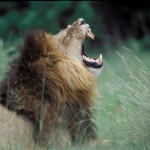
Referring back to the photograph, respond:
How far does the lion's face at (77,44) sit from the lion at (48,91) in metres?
Result: 0.06

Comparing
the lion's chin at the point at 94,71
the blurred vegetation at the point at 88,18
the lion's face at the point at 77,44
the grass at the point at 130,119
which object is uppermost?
the blurred vegetation at the point at 88,18

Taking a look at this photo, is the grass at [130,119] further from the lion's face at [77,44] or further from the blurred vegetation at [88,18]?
the blurred vegetation at [88,18]

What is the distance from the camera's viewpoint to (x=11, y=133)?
591 cm

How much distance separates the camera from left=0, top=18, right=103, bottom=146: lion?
6047mm

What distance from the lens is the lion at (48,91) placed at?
605 centimetres

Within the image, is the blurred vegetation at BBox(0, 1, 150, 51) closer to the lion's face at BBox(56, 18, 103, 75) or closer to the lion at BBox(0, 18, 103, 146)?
the lion's face at BBox(56, 18, 103, 75)

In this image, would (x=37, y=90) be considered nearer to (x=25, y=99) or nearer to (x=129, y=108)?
(x=25, y=99)

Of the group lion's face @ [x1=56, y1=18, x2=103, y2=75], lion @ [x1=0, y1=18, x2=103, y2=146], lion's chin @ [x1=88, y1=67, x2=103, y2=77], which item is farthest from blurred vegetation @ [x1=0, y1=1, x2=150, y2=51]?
lion @ [x1=0, y1=18, x2=103, y2=146]

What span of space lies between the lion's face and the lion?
60mm

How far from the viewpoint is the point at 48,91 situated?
20.2ft

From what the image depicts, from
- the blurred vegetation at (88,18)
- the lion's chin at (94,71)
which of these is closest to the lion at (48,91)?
the lion's chin at (94,71)

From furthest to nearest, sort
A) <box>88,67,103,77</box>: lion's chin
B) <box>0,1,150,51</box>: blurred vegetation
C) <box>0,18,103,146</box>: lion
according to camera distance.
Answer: <box>0,1,150,51</box>: blurred vegetation < <box>88,67,103,77</box>: lion's chin < <box>0,18,103,146</box>: lion

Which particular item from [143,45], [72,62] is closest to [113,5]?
[143,45]

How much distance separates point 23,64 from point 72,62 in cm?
40
